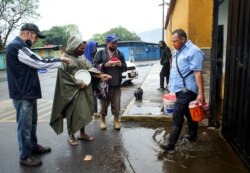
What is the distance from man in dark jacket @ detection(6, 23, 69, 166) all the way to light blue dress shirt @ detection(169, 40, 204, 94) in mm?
1784

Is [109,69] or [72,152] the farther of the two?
[109,69]

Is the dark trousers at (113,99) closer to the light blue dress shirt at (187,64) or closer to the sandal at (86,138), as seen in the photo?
the sandal at (86,138)

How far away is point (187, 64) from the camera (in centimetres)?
441

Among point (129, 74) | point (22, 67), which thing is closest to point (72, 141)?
point (22, 67)

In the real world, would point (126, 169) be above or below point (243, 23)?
Result: below

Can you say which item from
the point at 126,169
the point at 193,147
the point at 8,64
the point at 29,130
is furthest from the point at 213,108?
the point at 8,64

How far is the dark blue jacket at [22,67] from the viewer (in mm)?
3938

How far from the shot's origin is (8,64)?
13.1ft

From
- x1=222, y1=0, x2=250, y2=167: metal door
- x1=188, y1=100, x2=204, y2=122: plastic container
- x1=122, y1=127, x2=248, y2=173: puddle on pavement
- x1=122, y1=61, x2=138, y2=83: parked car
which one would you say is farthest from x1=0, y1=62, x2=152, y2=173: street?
x1=122, y1=61, x2=138, y2=83: parked car

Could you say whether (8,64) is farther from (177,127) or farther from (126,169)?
(177,127)

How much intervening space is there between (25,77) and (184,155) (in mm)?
2630

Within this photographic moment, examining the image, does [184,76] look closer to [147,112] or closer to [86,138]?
[86,138]

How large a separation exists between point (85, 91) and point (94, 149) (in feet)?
3.31

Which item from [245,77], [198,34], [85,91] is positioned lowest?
[85,91]
